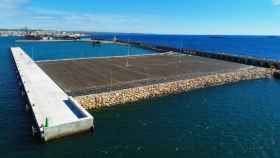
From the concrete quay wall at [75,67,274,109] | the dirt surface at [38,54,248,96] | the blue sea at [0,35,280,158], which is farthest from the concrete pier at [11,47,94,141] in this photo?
the concrete quay wall at [75,67,274,109]

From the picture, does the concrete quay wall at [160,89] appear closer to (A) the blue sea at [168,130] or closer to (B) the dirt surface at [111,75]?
(A) the blue sea at [168,130]

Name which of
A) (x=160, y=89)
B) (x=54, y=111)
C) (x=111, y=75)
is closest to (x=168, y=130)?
(x=54, y=111)

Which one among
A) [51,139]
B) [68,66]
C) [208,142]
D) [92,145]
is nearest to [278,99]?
[208,142]

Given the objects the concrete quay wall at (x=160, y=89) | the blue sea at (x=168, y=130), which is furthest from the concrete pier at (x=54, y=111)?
the concrete quay wall at (x=160, y=89)

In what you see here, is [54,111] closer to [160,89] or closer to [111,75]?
[160,89]

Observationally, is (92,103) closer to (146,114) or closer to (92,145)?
(146,114)

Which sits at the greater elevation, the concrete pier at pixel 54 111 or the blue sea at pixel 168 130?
the concrete pier at pixel 54 111

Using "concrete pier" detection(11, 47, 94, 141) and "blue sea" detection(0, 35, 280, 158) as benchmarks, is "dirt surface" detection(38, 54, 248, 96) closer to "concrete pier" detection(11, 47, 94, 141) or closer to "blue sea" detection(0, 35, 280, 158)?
"concrete pier" detection(11, 47, 94, 141)
